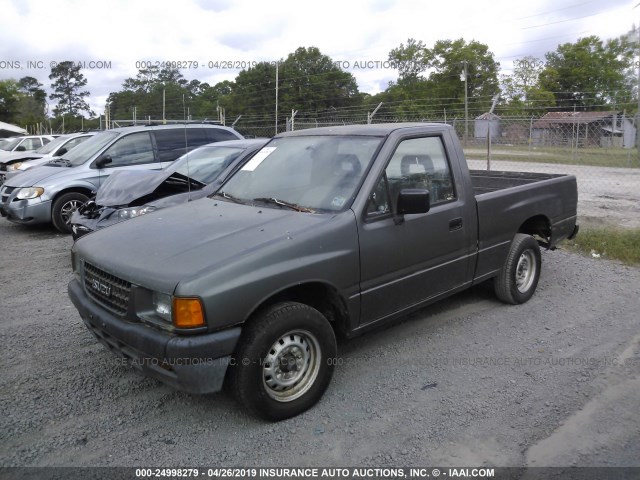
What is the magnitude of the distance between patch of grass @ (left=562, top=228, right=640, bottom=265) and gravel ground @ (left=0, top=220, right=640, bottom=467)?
2.27m

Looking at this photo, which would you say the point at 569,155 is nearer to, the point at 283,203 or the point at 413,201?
the point at 413,201

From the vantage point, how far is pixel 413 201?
12.1 feet

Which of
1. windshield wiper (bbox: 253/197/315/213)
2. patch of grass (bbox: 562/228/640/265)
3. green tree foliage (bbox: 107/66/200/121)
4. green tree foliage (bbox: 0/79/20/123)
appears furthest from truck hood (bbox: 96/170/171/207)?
green tree foliage (bbox: 0/79/20/123)

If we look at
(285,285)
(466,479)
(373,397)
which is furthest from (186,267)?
(466,479)

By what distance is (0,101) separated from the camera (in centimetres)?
7350

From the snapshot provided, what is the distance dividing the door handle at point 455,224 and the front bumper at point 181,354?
6.86 ft

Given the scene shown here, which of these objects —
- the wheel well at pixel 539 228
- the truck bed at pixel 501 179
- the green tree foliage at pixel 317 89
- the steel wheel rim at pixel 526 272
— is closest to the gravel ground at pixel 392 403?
the steel wheel rim at pixel 526 272

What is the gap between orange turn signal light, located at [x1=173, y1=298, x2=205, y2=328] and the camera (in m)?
2.90

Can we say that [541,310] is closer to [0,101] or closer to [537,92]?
[537,92]

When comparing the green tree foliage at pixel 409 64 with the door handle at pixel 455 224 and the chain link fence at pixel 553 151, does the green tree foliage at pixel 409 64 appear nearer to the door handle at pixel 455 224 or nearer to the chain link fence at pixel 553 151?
the chain link fence at pixel 553 151

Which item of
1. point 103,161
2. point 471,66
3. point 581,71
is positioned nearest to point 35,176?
point 103,161

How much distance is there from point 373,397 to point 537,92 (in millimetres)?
50376

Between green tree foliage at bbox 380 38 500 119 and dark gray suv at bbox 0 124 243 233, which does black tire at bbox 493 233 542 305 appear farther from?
green tree foliage at bbox 380 38 500 119

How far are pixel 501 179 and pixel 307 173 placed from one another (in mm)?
2993
